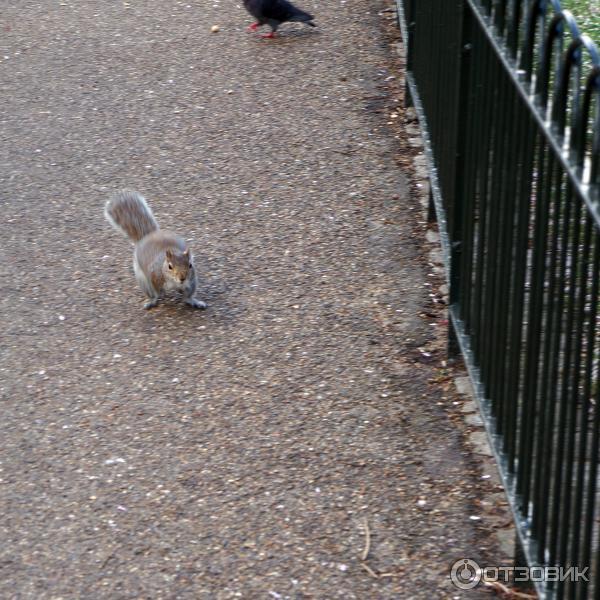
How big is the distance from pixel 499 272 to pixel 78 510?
1.78m

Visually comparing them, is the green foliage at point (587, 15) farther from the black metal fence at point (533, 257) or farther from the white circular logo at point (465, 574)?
the white circular logo at point (465, 574)

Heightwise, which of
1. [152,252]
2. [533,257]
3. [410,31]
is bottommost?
[152,252]

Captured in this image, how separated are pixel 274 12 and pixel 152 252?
389 cm

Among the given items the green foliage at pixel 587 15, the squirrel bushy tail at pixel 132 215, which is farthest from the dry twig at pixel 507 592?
the green foliage at pixel 587 15

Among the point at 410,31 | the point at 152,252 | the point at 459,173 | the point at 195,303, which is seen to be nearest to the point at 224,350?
the point at 195,303

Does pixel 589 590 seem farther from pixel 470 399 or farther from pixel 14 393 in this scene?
pixel 14 393

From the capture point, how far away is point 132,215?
20.5 ft

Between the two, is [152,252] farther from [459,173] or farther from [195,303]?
[459,173]

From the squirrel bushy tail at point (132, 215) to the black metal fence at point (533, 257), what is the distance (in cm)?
172

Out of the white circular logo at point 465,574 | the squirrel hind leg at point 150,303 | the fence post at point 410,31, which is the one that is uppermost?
the fence post at point 410,31

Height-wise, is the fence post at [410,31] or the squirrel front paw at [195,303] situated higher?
→ the fence post at [410,31]

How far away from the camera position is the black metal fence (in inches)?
121

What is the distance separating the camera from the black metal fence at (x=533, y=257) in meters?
3.08

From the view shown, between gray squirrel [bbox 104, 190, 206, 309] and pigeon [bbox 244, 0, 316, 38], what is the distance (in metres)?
3.46
